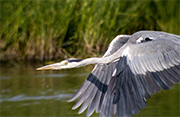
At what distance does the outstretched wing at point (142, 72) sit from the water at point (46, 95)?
3.61 ft

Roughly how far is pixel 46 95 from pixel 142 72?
2295 millimetres

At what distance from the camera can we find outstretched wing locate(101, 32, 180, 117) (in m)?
3.71

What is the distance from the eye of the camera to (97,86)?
4.70 meters

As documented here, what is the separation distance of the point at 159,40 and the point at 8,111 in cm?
226

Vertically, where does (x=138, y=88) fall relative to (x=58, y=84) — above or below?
above

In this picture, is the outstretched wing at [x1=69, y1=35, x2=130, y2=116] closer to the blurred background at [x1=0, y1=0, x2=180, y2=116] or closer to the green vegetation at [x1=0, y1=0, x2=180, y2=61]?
the blurred background at [x1=0, y1=0, x2=180, y2=116]

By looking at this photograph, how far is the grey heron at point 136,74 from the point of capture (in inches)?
146

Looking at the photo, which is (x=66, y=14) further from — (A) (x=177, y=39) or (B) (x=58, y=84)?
(A) (x=177, y=39)

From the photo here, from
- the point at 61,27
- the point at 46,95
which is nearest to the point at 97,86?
the point at 46,95

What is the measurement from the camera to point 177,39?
4.36 meters

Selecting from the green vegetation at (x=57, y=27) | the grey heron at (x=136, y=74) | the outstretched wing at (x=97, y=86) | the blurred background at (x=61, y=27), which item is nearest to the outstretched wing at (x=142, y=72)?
the grey heron at (x=136, y=74)

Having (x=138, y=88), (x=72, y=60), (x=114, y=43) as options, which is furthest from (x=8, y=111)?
(x=138, y=88)

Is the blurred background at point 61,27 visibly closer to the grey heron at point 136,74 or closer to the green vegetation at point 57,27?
the green vegetation at point 57,27

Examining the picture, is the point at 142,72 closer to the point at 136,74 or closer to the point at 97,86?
the point at 136,74
